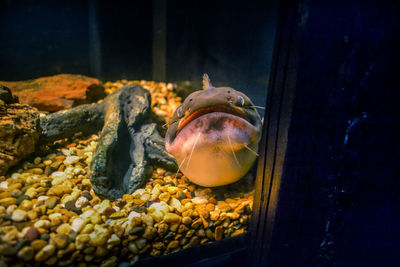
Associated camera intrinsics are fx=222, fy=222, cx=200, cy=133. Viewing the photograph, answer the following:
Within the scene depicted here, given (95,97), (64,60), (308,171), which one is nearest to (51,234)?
(308,171)

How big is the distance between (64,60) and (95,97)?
718 mm

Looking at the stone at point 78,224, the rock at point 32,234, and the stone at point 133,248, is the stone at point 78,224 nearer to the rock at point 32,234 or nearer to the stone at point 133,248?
the rock at point 32,234

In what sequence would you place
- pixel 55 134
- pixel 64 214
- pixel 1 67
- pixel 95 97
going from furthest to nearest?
1. pixel 95 97
2. pixel 1 67
3. pixel 55 134
4. pixel 64 214

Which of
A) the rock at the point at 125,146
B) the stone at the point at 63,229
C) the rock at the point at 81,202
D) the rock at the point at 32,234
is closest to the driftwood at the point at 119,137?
the rock at the point at 125,146

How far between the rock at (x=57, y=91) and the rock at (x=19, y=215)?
1609 millimetres

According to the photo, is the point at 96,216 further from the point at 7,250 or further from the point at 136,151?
the point at 136,151

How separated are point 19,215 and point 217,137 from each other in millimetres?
1119

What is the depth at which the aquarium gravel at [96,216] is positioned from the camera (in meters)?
1.07

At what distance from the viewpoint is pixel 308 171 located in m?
1.11

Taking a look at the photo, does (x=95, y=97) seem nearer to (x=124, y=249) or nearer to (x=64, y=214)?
(x=64, y=214)

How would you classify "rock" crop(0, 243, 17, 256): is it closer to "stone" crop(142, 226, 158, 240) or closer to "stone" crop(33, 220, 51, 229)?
"stone" crop(33, 220, 51, 229)

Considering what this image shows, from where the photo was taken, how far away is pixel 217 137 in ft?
4.35

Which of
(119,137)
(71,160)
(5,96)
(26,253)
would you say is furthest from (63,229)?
(5,96)

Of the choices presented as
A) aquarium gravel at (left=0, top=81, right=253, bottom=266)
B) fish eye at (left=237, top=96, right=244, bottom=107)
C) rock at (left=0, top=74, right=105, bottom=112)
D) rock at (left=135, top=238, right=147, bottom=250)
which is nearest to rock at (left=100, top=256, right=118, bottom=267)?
aquarium gravel at (left=0, top=81, right=253, bottom=266)
